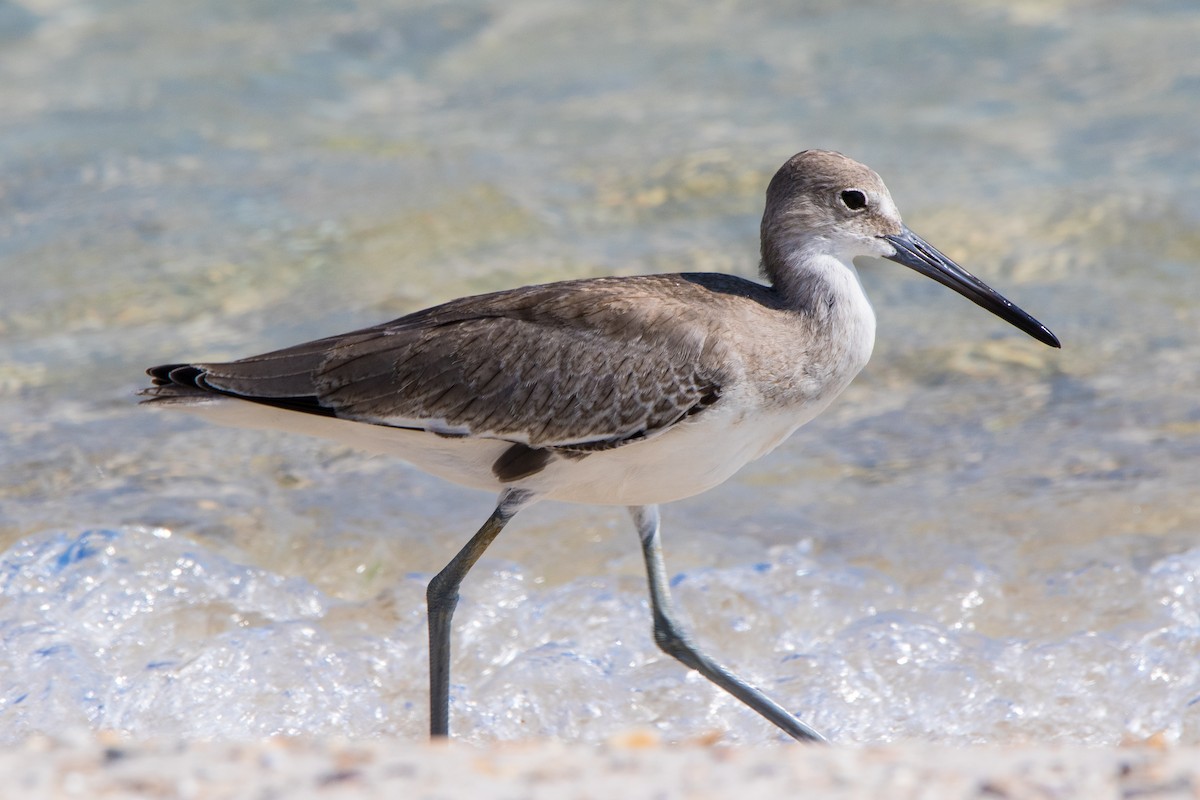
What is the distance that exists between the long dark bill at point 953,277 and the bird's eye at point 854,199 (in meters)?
0.15

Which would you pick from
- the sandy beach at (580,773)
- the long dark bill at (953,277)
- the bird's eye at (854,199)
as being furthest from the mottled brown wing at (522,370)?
the sandy beach at (580,773)

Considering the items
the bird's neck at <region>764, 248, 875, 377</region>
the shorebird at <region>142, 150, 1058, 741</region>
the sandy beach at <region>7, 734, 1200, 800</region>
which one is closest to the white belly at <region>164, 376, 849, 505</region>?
the shorebird at <region>142, 150, 1058, 741</region>

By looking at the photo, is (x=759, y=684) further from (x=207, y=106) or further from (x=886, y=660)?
(x=207, y=106)

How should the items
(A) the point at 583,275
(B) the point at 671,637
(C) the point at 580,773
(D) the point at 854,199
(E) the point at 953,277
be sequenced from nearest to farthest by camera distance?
(C) the point at 580,773 → (D) the point at 854,199 → (E) the point at 953,277 → (B) the point at 671,637 → (A) the point at 583,275

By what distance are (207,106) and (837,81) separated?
4.82 metres

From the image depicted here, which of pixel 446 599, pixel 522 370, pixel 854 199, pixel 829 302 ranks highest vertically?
pixel 854 199

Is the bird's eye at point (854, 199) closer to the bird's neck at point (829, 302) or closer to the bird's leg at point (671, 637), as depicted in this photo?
the bird's neck at point (829, 302)

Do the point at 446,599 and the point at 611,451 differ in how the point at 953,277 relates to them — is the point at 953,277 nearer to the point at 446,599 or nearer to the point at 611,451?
the point at 611,451

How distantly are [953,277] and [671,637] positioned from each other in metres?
1.58

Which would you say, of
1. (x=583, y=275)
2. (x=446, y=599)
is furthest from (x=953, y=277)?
(x=583, y=275)

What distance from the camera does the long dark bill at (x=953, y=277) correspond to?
5.47 meters

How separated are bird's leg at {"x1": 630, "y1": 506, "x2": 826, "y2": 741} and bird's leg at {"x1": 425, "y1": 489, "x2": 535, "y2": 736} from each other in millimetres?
570

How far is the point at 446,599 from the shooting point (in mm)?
5535

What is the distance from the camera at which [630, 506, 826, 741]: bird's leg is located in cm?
545
